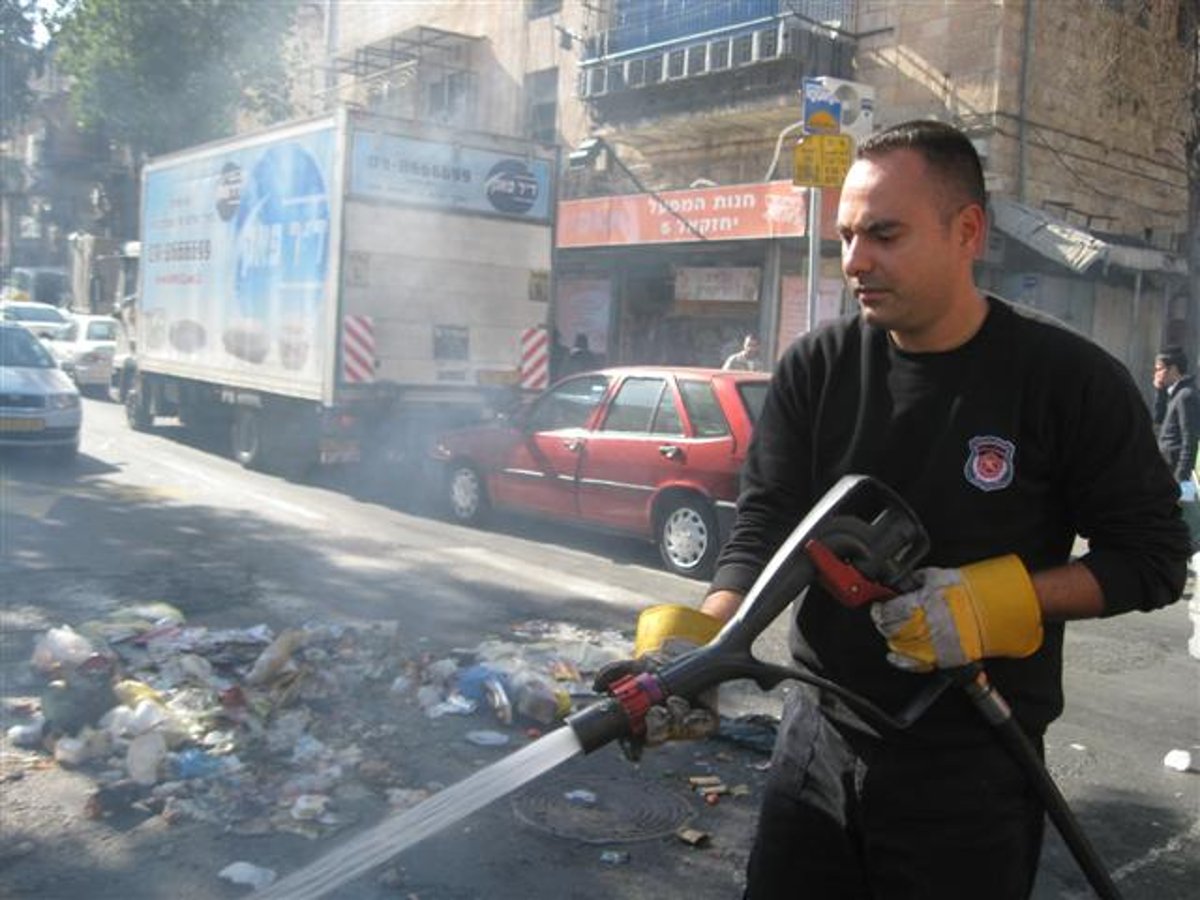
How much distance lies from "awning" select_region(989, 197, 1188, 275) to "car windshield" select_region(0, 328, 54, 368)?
465 inches

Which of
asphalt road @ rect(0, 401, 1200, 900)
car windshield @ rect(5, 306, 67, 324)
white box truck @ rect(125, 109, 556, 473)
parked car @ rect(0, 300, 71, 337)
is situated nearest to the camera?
asphalt road @ rect(0, 401, 1200, 900)

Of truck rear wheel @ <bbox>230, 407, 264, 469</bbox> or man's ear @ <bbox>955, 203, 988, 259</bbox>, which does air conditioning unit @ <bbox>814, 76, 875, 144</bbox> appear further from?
man's ear @ <bbox>955, 203, 988, 259</bbox>

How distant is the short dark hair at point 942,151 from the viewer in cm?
202

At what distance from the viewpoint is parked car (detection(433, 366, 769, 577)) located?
8.38 metres

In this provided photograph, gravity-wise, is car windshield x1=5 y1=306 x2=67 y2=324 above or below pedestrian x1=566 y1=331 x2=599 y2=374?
above

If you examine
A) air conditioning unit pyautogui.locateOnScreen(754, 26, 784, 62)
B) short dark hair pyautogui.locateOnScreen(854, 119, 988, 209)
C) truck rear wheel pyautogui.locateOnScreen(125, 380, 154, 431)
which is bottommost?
truck rear wheel pyautogui.locateOnScreen(125, 380, 154, 431)

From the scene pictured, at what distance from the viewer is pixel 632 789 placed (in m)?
4.45

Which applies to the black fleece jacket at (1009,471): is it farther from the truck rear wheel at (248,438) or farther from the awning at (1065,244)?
the awning at (1065,244)

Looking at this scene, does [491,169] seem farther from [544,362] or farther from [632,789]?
[632,789]

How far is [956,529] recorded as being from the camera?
6.59 ft

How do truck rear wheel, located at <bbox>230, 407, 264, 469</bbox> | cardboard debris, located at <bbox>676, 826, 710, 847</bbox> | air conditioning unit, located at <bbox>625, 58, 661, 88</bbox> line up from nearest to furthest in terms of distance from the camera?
cardboard debris, located at <bbox>676, 826, 710, 847</bbox>, truck rear wheel, located at <bbox>230, 407, 264, 469</bbox>, air conditioning unit, located at <bbox>625, 58, 661, 88</bbox>

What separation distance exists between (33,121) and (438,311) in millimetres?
44080

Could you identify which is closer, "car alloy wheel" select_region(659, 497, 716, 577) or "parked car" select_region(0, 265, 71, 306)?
"car alloy wheel" select_region(659, 497, 716, 577)

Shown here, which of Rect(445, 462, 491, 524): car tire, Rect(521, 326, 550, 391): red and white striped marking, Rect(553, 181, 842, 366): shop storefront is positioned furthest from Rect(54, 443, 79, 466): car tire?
Rect(553, 181, 842, 366): shop storefront
